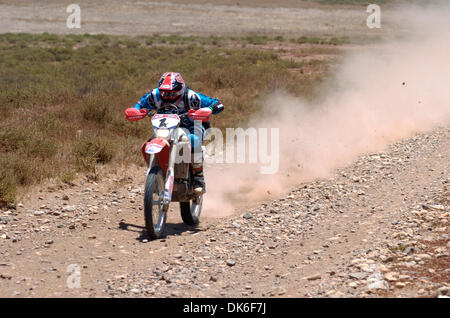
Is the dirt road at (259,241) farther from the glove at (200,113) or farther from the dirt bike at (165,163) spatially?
the glove at (200,113)

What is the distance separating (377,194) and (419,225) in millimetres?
1954

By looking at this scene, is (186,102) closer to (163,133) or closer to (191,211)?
(163,133)

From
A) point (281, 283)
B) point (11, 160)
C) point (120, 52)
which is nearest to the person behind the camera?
point (281, 283)

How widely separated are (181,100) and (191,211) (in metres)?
1.60

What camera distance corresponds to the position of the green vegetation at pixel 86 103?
10.4 metres

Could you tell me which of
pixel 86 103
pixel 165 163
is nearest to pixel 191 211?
pixel 165 163

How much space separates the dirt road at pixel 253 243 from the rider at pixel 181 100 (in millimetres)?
862

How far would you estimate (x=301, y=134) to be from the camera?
14.0 meters

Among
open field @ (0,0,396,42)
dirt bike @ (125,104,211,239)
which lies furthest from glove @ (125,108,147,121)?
open field @ (0,0,396,42)

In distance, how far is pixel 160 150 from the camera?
6.73 m

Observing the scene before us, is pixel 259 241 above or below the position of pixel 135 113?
below

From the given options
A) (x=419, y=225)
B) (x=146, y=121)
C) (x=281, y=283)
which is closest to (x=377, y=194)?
(x=419, y=225)

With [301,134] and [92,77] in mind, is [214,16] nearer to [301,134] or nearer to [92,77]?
[92,77]

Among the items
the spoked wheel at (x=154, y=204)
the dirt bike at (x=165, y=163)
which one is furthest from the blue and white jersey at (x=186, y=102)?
the spoked wheel at (x=154, y=204)
